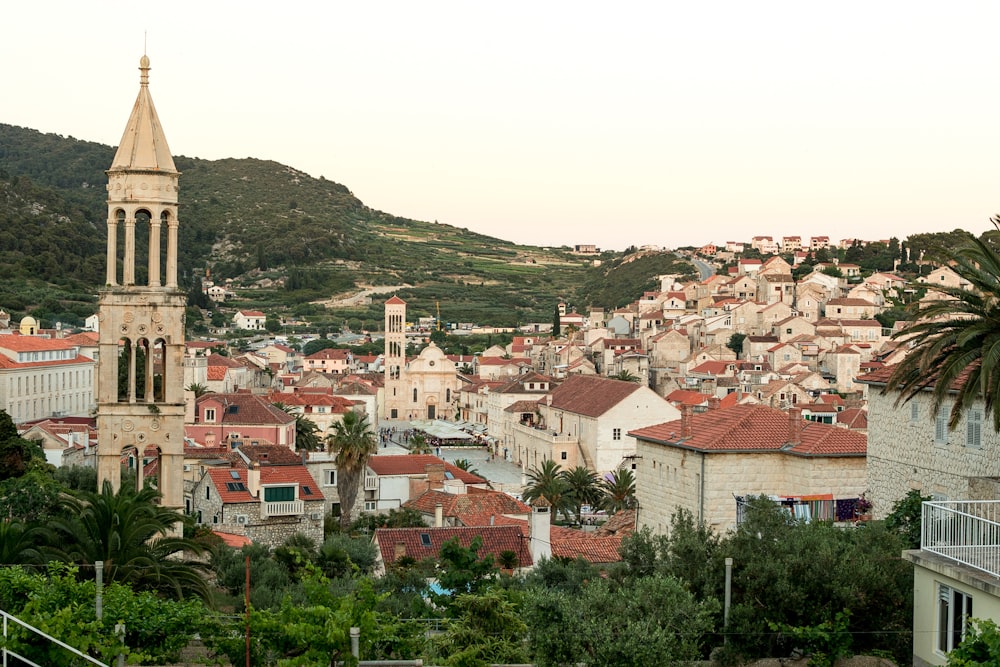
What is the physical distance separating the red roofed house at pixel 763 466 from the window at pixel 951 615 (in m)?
15.3

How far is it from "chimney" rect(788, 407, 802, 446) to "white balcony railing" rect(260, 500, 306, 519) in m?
14.6

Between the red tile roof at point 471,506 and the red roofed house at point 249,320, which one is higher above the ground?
the red roofed house at point 249,320

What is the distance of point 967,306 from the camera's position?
20.3m

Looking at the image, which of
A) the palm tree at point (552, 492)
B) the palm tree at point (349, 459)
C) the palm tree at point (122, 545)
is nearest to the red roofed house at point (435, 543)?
the palm tree at point (122, 545)

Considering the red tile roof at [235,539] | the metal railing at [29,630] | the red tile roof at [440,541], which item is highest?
the metal railing at [29,630]

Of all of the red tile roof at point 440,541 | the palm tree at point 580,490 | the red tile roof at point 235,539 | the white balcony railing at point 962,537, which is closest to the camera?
the white balcony railing at point 962,537

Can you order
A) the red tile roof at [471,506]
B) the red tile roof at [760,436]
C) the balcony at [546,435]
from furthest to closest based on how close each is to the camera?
the balcony at [546,435] → the red tile roof at [471,506] → the red tile roof at [760,436]

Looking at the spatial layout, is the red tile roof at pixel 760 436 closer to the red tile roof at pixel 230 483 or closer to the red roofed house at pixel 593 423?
the red tile roof at pixel 230 483

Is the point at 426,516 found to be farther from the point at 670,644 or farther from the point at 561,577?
the point at 670,644

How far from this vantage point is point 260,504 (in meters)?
39.2

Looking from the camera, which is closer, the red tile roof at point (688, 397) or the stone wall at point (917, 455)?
the stone wall at point (917, 455)

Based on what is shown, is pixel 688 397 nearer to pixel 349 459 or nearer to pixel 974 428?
pixel 349 459

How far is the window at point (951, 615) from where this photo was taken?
14703 mm

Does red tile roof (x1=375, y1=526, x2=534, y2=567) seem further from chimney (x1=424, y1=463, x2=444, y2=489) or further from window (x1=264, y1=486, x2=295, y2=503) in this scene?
chimney (x1=424, y1=463, x2=444, y2=489)
